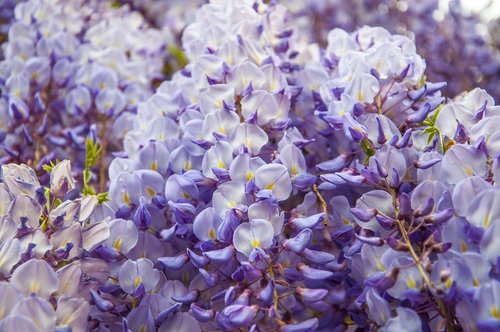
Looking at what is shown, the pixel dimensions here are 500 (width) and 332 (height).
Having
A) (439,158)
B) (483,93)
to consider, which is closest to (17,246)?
(439,158)

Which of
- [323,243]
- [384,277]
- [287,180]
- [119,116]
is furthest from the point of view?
[119,116]

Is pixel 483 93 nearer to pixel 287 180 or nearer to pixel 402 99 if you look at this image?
pixel 402 99

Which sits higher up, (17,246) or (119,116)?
(17,246)

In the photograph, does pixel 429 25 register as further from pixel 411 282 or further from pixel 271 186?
pixel 411 282

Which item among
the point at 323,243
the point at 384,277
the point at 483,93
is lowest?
the point at 323,243

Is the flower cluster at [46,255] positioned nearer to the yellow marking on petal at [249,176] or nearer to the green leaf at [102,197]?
the green leaf at [102,197]

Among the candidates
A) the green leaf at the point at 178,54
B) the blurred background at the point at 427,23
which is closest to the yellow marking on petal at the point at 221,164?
the green leaf at the point at 178,54
